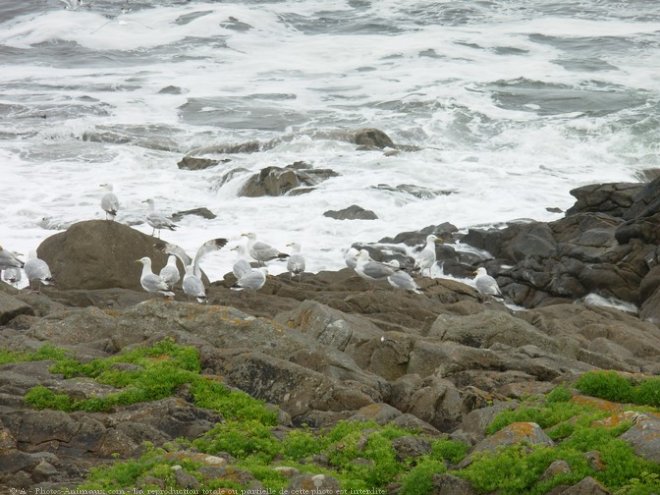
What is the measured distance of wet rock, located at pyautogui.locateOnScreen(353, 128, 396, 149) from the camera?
95.2 ft

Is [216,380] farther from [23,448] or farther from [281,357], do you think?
[23,448]

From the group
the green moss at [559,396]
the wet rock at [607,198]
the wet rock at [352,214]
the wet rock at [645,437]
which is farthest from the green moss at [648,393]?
the wet rock at [352,214]

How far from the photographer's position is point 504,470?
6930mm

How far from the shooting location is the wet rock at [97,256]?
15.4 metres

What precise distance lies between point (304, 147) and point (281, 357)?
19.4 meters

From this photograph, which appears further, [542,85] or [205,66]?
[205,66]

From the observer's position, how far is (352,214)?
73.5ft

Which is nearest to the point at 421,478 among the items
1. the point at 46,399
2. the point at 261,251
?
Answer: the point at 46,399

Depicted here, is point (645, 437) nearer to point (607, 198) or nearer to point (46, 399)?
point (46, 399)

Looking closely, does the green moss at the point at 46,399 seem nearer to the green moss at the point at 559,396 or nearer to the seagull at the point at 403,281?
the green moss at the point at 559,396

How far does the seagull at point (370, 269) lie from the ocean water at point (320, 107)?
278 centimetres

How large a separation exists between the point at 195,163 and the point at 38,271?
12911 millimetres

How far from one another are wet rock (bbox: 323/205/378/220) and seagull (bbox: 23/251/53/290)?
8.79m

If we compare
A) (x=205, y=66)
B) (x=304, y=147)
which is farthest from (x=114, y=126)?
(x=205, y=66)
